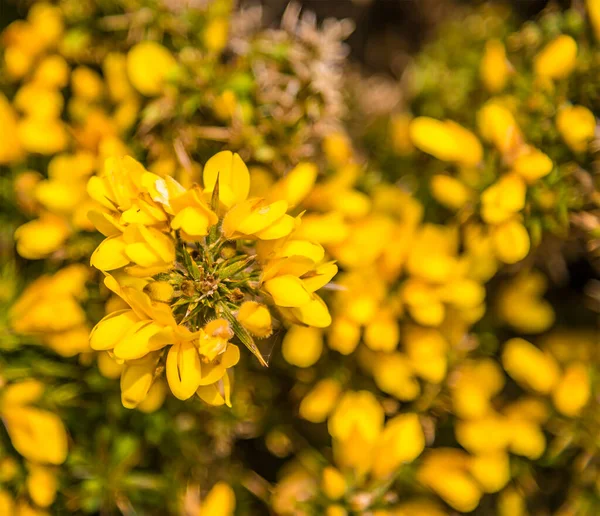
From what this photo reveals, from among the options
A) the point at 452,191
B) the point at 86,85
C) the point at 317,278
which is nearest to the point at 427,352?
the point at 452,191

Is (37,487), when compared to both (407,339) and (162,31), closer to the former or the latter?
(407,339)

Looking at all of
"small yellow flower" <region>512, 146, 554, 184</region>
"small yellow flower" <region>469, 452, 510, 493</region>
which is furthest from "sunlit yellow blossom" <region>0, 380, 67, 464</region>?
"small yellow flower" <region>512, 146, 554, 184</region>

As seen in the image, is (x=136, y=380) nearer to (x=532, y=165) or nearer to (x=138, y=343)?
(x=138, y=343)

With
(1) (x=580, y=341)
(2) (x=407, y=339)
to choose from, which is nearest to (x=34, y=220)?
(2) (x=407, y=339)

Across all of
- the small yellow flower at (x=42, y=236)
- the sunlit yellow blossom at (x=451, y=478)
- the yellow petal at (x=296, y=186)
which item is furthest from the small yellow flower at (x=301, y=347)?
the small yellow flower at (x=42, y=236)

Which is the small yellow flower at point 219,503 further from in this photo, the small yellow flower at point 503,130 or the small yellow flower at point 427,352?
the small yellow flower at point 503,130
